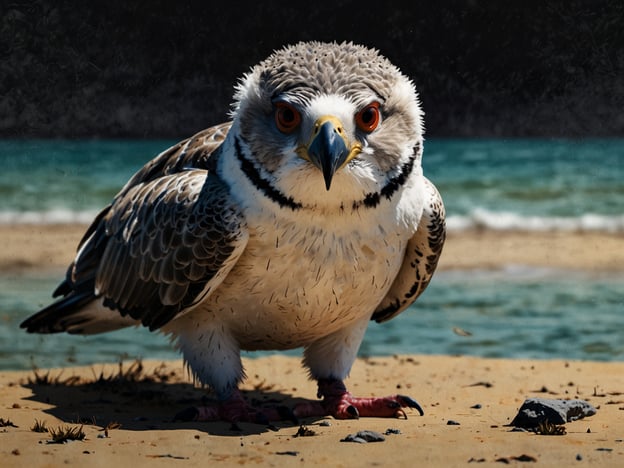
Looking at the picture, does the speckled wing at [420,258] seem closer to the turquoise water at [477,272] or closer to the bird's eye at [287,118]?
the bird's eye at [287,118]

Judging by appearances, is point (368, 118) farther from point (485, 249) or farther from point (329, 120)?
point (485, 249)

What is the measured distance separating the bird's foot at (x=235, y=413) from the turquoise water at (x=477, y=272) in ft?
8.47

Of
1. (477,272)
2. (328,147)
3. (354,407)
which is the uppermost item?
(477,272)

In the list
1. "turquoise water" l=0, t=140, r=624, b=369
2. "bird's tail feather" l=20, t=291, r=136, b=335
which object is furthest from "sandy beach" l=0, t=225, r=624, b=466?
"turquoise water" l=0, t=140, r=624, b=369

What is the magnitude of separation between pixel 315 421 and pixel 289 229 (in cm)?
112

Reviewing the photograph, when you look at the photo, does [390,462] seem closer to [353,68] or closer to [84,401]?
[353,68]

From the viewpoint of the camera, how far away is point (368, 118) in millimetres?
5117

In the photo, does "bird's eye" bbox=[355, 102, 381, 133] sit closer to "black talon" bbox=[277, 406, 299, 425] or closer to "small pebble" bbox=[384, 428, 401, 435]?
"small pebble" bbox=[384, 428, 401, 435]

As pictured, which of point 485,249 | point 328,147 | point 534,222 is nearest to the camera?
point 328,147

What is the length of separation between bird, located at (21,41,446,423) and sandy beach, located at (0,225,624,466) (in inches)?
17.1

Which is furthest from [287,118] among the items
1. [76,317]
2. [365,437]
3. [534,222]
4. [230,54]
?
[534,222]

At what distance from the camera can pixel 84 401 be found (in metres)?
6.37

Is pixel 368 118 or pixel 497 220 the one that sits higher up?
pixel 497 220

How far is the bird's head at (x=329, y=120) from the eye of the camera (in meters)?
4.95
